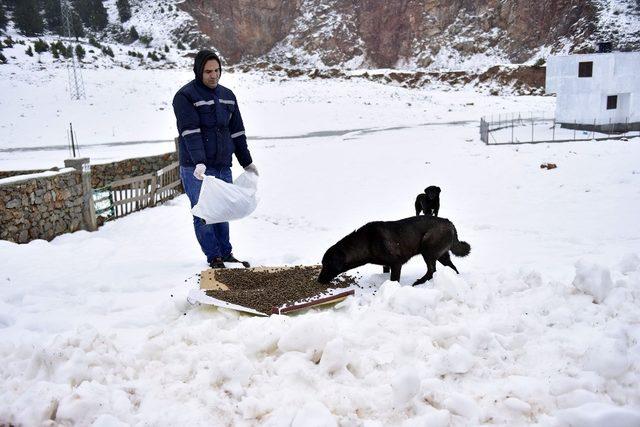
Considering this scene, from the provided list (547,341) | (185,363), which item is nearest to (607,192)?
(547,341)

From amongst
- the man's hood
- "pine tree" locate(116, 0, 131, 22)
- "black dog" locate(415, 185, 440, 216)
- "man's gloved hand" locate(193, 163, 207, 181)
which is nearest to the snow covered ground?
"black dog" locate(415, 185, 440, 216)

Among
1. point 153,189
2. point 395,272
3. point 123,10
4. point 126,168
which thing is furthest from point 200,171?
point 123,10

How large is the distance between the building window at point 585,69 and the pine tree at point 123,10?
52.3 m

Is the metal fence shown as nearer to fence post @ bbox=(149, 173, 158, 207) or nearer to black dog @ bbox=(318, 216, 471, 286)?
fence post @ bbox=(149, 173, 158, 207)

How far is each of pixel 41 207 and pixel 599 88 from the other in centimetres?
2572

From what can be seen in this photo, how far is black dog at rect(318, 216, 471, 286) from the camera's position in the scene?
4.65 m

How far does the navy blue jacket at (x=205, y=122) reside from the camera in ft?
15.9

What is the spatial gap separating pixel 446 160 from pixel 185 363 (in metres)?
14.9

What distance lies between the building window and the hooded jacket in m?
24.6

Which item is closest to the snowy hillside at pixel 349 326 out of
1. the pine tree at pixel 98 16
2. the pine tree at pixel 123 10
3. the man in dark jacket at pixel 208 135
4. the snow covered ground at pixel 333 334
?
the snow covered ground at pixel 333 334

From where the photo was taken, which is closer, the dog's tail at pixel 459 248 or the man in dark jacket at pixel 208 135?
the man in dark jacket at pixel 208 135

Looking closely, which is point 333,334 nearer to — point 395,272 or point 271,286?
point 271,286

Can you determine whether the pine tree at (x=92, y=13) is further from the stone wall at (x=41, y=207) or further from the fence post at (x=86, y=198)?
the stone wall at (x=41, y=207)

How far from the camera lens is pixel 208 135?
5.03 metres
